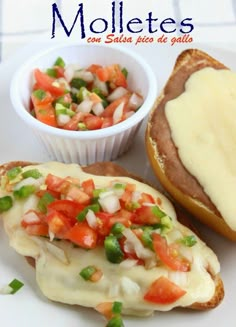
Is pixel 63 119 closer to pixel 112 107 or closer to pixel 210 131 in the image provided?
pixel 112 107

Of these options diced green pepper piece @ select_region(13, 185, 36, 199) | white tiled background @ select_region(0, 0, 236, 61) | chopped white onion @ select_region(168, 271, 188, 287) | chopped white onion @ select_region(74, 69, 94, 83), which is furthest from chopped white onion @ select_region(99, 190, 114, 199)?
white tiled background @ select_region(0, 0, 236, 61)

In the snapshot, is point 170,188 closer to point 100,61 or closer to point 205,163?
point 205,163

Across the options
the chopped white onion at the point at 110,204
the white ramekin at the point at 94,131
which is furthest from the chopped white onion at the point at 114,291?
the white ramekin at the point at 94,131

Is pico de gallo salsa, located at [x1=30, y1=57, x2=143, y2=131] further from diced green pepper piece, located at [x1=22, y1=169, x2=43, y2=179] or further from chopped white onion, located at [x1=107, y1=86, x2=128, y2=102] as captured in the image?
diced green pepper piece, located at [x1=22, y1=169, x2=43, y2=179]

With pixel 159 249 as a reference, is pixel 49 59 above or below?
above

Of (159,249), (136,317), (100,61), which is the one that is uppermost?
(100,61)

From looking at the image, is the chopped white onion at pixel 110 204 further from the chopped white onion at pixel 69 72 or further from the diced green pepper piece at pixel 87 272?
the chopped white onion at pixel 69 72

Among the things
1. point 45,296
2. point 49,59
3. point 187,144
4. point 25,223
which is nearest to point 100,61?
point 49,59
